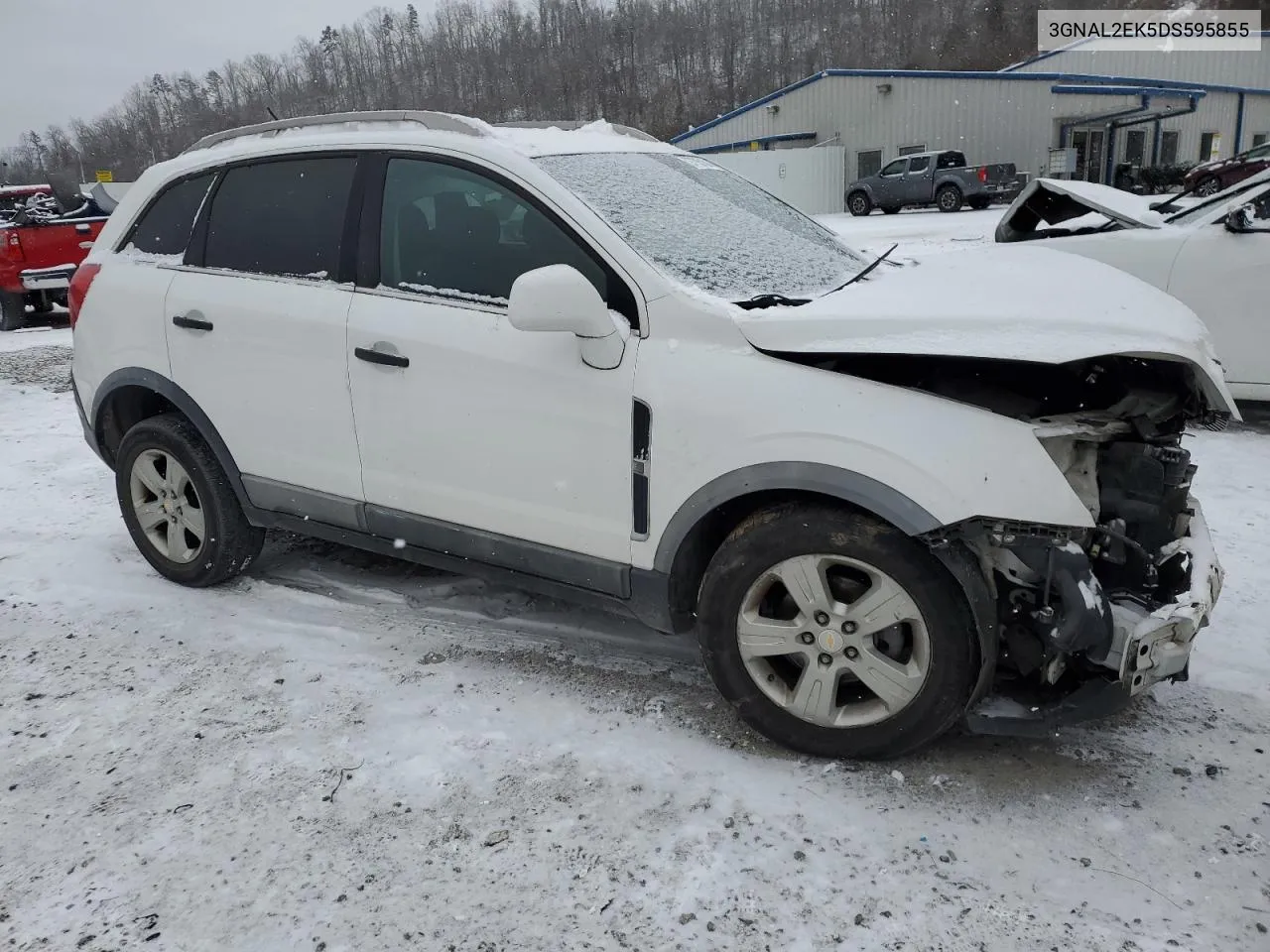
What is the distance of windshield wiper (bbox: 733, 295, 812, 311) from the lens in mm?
2834

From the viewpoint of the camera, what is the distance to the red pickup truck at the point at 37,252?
501 inches

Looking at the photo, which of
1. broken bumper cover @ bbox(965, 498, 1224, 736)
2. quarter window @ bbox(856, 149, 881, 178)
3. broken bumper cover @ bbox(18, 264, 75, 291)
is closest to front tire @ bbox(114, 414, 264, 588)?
broken bumper cover @ bbox(965, 498, 1224, 736)

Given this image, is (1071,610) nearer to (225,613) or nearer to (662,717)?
(662,717)

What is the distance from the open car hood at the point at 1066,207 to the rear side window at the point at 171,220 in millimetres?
4320

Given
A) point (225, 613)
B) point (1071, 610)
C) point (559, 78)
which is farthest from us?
point (559, 78)

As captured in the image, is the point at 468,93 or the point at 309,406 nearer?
the point at 309,406

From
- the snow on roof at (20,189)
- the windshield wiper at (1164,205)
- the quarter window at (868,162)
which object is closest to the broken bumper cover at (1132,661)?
the windshield wiper at (1164,205)

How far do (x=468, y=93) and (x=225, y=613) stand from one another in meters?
102

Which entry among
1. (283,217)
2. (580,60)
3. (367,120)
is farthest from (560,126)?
(580,60)

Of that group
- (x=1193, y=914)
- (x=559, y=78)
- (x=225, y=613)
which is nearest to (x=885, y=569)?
(x=1193, y=914)

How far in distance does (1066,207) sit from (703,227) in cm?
345

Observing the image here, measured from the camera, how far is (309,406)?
356 centimetres

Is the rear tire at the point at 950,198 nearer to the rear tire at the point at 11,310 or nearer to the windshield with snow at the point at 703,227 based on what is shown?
the rear tire at the point at 11,310

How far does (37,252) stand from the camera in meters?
12.9
